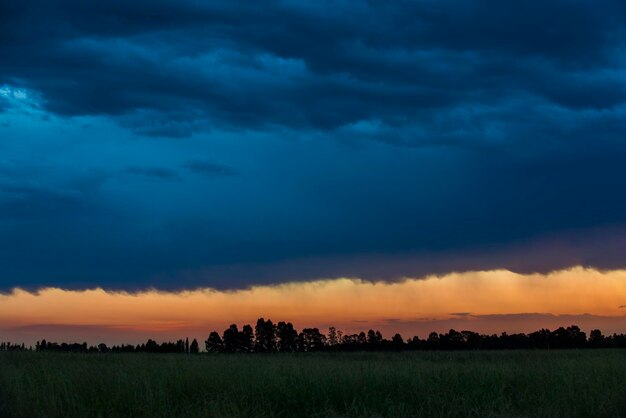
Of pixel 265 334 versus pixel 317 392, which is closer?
pixel 317 392

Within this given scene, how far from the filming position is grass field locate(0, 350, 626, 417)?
41.7 feet

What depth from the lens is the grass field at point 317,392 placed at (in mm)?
12703

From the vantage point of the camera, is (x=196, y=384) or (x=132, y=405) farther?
(x=196, y=384)

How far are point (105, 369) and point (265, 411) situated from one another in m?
6.80

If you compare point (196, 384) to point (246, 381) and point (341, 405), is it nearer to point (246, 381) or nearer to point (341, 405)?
point (246, 381)

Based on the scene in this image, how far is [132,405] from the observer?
13.3 m

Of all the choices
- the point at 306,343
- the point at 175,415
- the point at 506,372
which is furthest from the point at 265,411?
the point at 306,343

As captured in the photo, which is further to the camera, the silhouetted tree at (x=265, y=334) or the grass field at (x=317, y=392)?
the silhouetted tree at (x=265, y=334)

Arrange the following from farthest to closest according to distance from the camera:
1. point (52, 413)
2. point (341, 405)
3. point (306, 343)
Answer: point (306, 343) < point (341, 405) < point (52, 413)

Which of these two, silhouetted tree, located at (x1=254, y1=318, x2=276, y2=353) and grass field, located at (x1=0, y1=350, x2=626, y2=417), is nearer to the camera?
grass field, located at (x1=0, y1=350, x2=626, y2=417)

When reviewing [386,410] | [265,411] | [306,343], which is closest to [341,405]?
[386,410]

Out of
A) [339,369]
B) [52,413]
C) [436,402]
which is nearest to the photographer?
[52,413]

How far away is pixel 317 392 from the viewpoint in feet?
47.3

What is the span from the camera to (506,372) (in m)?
17.3
